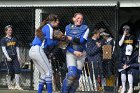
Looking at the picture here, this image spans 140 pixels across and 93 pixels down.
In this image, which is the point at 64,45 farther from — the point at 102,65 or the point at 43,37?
the point at 102,65

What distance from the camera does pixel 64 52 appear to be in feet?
42.6

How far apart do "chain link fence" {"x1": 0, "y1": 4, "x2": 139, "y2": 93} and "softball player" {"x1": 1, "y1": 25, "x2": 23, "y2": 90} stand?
1.33 ft

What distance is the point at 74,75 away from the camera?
32.7 feet

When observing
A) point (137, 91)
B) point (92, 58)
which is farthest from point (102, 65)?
point (137, 91)

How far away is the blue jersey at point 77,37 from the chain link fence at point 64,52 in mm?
1834

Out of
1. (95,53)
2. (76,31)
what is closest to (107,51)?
(95,53)

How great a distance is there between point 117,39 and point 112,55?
0.51 m

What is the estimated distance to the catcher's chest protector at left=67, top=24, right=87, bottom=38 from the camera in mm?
10172

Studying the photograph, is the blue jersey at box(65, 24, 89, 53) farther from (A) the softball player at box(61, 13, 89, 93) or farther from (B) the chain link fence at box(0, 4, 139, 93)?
(B) the chain link fence at box(0, 4, 139, 93)

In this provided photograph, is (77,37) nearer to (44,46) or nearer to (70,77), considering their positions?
(44,46)

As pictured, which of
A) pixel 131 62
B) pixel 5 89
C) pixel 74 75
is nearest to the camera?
pixel 74 75

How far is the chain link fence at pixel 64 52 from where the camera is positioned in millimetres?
12766

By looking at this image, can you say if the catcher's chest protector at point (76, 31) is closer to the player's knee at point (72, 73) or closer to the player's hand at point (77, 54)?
the player's hand at point (77, 54)

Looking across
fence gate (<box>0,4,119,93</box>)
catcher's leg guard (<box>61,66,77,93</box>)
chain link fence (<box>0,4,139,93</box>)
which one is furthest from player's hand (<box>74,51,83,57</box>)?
fence gate (<box>0,4,119,93</box>)
